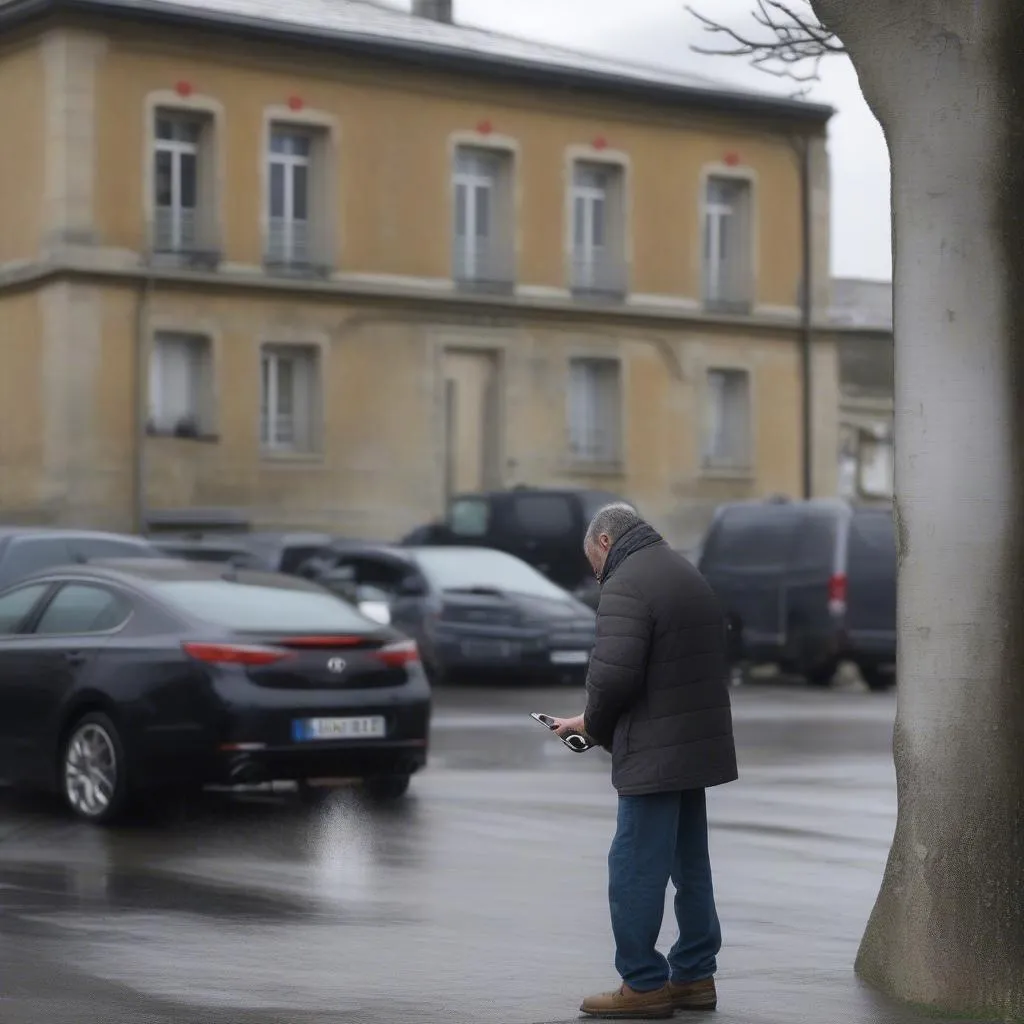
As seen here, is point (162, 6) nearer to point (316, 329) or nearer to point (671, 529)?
point (316, 329)

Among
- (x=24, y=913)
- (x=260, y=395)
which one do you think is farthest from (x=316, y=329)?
(x=24, y=913)

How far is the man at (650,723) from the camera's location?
8.36 metres

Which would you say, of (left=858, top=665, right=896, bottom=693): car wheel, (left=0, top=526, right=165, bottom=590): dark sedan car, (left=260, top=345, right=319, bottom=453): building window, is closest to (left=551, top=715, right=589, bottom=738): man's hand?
(left=0, top=526, right=165, bottom=590): dark sedan car

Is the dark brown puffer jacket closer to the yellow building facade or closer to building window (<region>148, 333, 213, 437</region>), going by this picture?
the yellow building facade

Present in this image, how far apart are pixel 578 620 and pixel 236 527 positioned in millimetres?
15599

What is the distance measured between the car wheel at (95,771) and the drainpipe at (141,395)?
26.9 m

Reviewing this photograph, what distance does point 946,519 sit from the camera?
28.3ft

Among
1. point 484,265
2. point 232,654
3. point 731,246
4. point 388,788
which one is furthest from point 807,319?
point 232,654

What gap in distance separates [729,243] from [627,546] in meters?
41.4

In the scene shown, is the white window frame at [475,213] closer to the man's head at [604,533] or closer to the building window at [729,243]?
the building window at [729,243]

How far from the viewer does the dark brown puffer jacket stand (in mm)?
8352

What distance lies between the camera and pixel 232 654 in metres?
14.3

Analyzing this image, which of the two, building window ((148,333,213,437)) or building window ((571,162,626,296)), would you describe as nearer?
building window ((148,333,213,437))

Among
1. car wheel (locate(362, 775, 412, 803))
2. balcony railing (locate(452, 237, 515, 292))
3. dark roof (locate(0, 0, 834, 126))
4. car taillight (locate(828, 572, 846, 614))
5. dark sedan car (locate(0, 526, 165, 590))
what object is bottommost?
car wheel (locate(362, 775, 412, 803))
